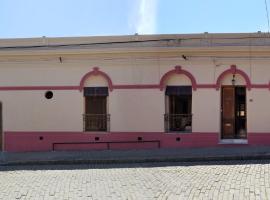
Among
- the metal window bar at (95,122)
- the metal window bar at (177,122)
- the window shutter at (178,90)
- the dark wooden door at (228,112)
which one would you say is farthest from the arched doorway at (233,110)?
the metal window bar at (95,122)

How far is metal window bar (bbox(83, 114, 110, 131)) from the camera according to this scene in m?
23.1

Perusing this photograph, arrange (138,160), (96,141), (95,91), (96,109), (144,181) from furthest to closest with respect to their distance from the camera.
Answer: (96,109) < (95,91) < (96,141) < (138,160) < (144,181)

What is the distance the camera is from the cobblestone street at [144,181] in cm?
1159

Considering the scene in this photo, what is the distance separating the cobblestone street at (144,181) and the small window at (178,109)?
5313 millimetres

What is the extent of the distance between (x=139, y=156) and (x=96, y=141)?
13.3 feet

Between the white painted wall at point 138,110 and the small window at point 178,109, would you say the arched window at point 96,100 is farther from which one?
the small window at point 178,109

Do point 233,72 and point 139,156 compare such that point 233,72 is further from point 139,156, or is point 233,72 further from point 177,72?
point 139,156

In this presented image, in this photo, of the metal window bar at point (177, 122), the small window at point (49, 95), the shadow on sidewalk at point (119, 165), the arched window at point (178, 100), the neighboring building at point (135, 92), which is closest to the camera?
the shadow on sidewalk at point (119, 165)

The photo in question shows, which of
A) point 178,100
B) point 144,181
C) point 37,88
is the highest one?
point 37,88

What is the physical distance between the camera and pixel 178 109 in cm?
2270

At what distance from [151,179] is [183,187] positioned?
157 centimetres

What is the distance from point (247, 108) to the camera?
72.3 ft

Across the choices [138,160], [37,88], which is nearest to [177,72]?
[138,160]

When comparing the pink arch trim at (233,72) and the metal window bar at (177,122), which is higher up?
the pink arch trim at (233,72)
